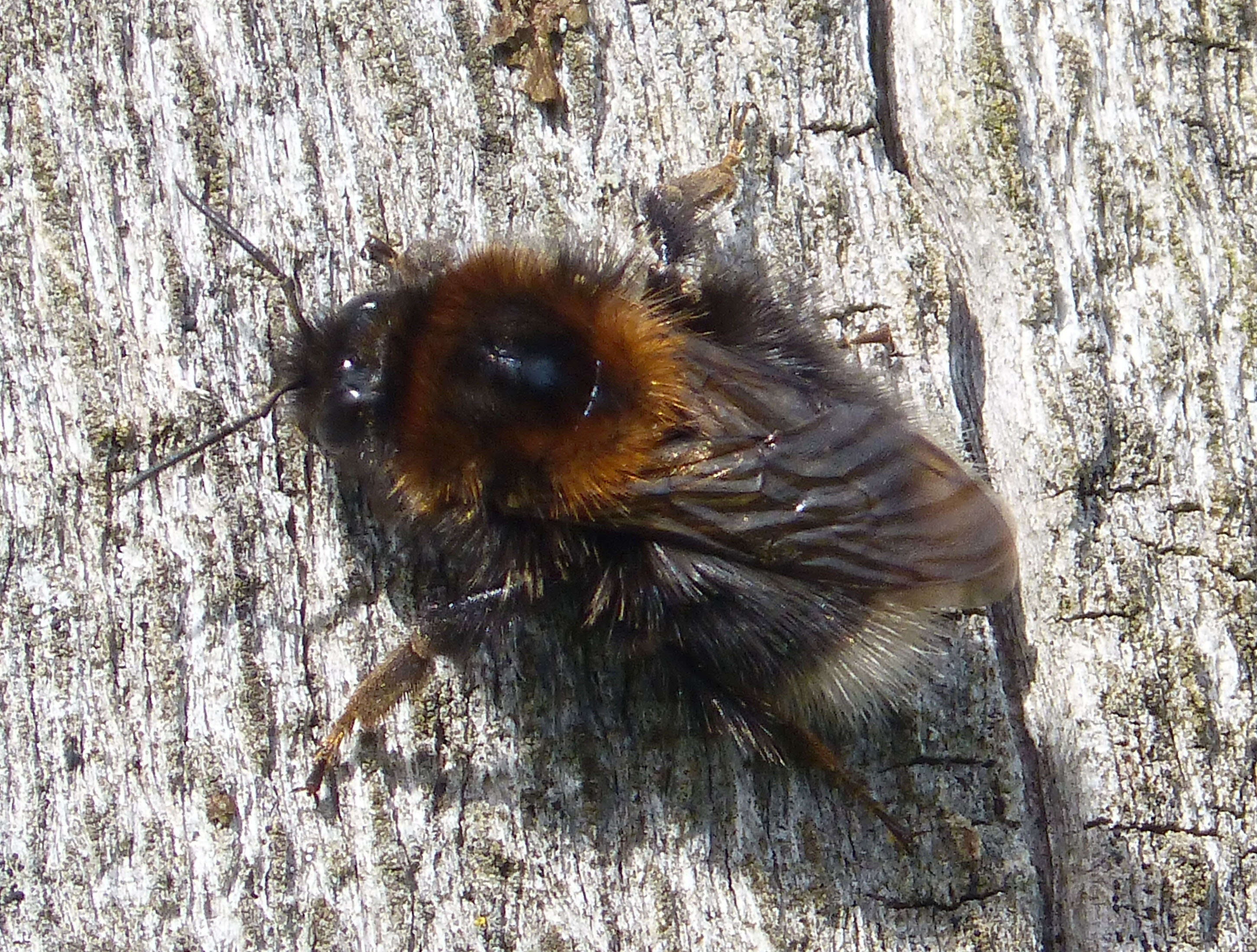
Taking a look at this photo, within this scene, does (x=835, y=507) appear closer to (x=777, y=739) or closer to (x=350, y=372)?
(x=777, y=739)

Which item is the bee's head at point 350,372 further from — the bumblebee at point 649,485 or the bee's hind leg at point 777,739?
the bee's hind leg at point 777,739

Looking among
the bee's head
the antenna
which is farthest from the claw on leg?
the antenna

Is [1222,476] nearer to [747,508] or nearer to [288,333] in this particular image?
[747,508]

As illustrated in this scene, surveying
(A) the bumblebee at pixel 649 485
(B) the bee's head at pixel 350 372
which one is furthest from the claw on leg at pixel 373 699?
(B) the bee's head at pixel 350 372

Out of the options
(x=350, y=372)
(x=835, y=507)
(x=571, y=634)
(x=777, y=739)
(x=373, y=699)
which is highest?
(x=350, y=372)

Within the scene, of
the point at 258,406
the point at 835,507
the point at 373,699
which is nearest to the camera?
the point at 835,507

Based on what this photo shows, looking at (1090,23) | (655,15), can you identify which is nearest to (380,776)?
(655,15)

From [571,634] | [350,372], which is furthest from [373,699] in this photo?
[350,372]
